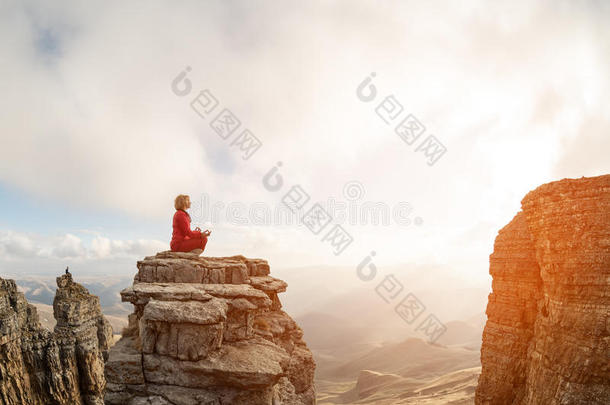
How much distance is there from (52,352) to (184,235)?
2703 centimetres

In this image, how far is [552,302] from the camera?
18203 mm

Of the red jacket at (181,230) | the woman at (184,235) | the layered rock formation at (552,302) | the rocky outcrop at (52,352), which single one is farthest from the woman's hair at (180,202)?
the rocky outcrop at (52,352)

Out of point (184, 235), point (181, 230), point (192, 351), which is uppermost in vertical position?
point (181, 230)

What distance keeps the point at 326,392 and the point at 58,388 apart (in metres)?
77.2

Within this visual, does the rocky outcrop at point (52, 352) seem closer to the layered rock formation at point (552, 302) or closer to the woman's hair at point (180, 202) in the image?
the woman's hair at point (180, 202)

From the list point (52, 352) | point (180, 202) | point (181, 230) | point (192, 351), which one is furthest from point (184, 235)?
point (52, 352)

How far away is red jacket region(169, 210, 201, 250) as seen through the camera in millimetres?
14977

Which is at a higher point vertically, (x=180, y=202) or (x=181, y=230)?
(x=180, y=202)

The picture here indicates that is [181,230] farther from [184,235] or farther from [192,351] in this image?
[192,351]

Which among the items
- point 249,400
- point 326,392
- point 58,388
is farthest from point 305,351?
point 326,392

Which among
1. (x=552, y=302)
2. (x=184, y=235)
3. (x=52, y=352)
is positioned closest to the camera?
(x=184, y=235)

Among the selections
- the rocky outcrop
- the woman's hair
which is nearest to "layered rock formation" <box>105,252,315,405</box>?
the woman's hair

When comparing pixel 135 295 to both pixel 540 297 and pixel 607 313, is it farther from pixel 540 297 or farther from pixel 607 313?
pixel 540 297

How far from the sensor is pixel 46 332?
3050 cm
